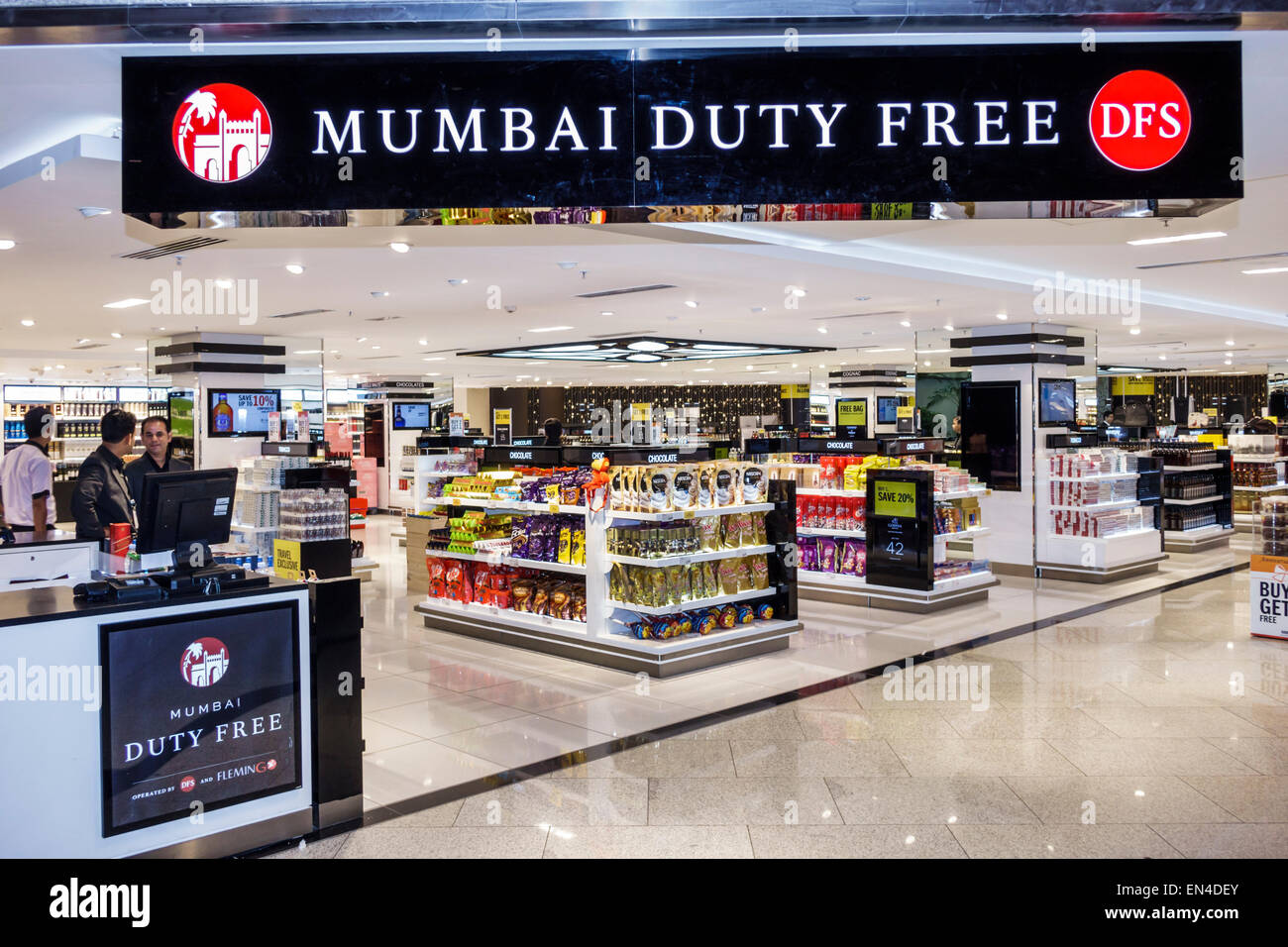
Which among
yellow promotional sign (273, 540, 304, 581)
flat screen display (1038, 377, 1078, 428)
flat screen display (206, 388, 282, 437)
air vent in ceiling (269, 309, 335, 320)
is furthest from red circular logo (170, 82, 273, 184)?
flat screen display (1038, 377, 1078, 428)

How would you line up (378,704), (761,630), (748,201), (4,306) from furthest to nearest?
1. (4,306)
2. (761,630)
3. (378,704)
4. (748,201)

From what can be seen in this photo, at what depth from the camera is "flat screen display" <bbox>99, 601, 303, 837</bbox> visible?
3.32 meters

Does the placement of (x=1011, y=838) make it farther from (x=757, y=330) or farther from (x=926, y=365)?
(x=757, y=330)

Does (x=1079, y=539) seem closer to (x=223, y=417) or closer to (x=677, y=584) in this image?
(x=677, y=584)

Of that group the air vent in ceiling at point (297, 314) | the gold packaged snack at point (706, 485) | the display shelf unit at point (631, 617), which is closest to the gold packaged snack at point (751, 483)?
the display shelf unit at point (631, 617)

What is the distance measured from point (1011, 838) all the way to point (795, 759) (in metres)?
1.19

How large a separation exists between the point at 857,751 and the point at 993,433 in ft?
23.2

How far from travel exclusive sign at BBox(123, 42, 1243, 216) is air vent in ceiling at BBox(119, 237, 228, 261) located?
3.23m

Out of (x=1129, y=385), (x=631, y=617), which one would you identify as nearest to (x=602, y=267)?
(x=631, y=617)

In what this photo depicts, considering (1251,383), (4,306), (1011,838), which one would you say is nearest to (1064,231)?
(1011,838)

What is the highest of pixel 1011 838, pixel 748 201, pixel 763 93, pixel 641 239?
pixel 641 239

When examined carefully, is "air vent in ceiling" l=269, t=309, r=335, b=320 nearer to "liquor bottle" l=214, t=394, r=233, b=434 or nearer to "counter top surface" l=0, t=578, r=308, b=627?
"liquor bottle" l=214, t=394, r=233, b=434

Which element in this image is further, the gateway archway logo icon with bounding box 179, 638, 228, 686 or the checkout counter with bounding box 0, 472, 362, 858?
the gateway archway logo icon with bounding box 179, 638, 228, 686

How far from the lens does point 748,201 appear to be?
2.44 metres
